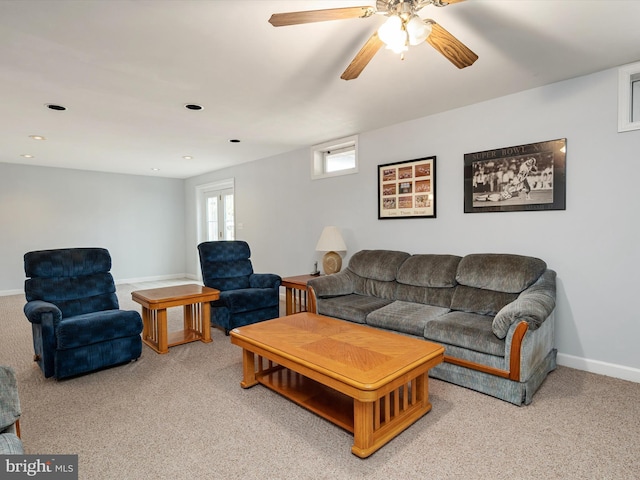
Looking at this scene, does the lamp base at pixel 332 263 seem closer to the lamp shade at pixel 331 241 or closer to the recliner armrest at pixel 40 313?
the lamp shade at pixel 331 241

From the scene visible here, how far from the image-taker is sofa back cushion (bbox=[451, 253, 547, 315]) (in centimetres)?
280

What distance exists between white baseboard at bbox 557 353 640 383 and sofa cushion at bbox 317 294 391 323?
154cm

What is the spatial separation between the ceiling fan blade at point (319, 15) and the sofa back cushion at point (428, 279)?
7.67ft

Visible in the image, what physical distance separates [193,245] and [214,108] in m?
5.17

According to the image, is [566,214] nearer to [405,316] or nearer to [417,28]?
[405,316]

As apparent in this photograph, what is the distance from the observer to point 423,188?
3793 mm

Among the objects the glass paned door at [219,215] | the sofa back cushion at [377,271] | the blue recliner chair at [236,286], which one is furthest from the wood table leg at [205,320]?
the glass paned door at [219,215]

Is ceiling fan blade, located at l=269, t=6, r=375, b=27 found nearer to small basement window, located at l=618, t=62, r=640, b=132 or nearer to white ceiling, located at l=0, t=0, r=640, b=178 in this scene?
white ceiling, located at l=0, t=0, r=640, b=178

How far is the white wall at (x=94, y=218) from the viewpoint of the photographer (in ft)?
20.4

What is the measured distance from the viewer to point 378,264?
3748 mm

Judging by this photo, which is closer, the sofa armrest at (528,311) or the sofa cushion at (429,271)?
the sofa armrest at (528,311)

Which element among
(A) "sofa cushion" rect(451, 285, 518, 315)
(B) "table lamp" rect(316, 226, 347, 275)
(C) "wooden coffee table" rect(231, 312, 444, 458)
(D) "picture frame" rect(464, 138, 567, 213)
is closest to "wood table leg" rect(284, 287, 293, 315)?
(B) "table lamp" rect(316, 226, 347, 275)

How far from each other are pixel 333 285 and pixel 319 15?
262 centimetres

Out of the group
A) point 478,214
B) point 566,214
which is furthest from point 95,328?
point 566,214
